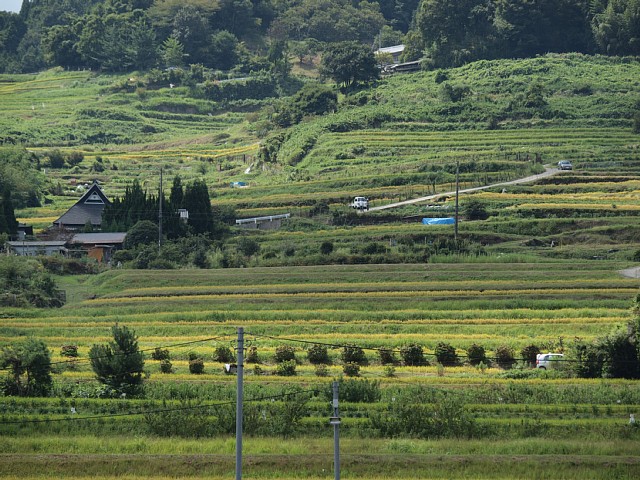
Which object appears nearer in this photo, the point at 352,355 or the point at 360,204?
the point at 352,355

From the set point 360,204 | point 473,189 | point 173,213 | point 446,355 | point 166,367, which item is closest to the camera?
point 166,367

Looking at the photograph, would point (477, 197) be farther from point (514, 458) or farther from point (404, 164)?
point (514, 458)

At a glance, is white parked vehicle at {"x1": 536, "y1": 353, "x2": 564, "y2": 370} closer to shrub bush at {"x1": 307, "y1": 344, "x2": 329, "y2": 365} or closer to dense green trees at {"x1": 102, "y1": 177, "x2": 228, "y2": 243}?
shrub bush at {"x1": 307, "y1": 344, "x2": 329, "y2": 365}

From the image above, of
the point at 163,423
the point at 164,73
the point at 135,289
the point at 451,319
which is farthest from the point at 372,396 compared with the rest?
the point at 164,73

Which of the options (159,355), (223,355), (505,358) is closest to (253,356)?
(223,355)

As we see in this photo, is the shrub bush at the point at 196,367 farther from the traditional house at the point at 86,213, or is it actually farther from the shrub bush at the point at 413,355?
the traditional house at the point at 86,213

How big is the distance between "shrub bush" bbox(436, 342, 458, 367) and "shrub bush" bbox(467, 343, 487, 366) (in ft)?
2.43

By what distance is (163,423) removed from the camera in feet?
169

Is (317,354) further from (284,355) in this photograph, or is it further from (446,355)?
(446,355)

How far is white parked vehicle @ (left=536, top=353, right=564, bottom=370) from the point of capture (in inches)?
2421

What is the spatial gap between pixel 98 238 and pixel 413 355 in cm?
4397

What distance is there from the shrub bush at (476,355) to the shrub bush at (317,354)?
274 inches

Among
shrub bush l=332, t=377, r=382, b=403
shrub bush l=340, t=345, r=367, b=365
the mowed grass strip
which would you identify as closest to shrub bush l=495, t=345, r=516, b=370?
shrub bush l=340, t=345, r=367, b=365

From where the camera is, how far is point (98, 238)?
101375mm
